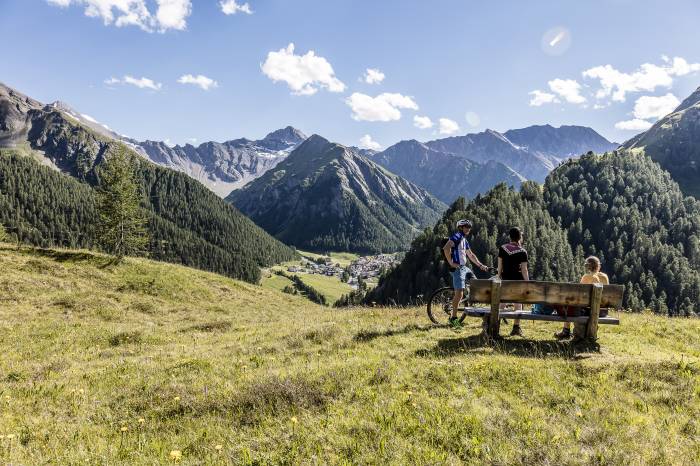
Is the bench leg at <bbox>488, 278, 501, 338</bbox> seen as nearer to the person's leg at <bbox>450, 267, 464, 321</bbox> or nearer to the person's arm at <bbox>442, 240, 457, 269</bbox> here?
the person's leg at <bbox>450, 267, 464, 321</bbox>

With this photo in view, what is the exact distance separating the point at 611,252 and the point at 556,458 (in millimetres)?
216596

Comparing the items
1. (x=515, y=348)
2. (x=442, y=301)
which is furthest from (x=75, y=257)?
(x=515, y=348)

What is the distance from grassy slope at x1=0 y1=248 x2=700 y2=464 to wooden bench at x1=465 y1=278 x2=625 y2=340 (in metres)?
0.81

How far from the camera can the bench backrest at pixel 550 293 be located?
39.3ft

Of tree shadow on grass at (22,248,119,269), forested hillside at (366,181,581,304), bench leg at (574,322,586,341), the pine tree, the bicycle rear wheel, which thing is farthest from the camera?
forested hillside at (366,181,581,304)

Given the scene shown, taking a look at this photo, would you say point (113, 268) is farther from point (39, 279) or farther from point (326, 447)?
point (326, 447)

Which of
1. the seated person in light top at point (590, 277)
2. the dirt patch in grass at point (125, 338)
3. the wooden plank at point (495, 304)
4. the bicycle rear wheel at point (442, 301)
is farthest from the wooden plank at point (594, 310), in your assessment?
the dirt patch in grass at point (125, 338)

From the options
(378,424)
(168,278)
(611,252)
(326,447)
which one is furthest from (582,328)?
(611,252)

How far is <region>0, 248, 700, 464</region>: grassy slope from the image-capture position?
6645mm

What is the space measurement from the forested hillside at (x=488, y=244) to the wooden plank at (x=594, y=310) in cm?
13261

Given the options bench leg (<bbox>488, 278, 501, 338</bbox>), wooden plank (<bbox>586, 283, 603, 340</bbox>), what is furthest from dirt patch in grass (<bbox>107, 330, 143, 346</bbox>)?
wooden plank (<bbox>586, 283, 603, 340</bbox>)

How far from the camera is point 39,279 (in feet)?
98.2

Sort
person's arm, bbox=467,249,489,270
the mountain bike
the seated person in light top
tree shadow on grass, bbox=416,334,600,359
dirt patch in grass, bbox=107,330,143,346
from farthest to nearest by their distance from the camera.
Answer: dirt patch in grass, bbox=107,330,143,346 < the mountain bike < person's arm, bbox=467,249,489,270 < the seated person in light top < tree shadow on grass, bbox=416,334,600,359

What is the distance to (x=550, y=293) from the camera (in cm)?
1213
